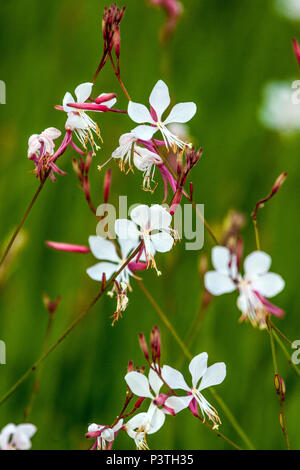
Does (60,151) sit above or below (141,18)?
below

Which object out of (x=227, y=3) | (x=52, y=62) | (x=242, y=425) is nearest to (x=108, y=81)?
(x=52, y=62)

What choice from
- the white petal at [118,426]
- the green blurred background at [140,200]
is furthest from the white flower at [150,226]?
the green blurred background at [140,200]

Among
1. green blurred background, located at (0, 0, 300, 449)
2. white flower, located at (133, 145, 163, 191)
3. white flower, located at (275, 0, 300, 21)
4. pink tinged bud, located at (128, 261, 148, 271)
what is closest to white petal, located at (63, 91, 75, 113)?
white flower, located at (133, 145, 163, 191)

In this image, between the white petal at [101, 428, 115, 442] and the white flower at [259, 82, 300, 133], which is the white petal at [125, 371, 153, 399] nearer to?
the white petal at [101, 428, 115, 442]

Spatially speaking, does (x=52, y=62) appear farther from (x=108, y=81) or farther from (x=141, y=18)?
(x=141, y=18)

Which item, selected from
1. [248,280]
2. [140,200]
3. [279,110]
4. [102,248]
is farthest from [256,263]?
[279,110]
